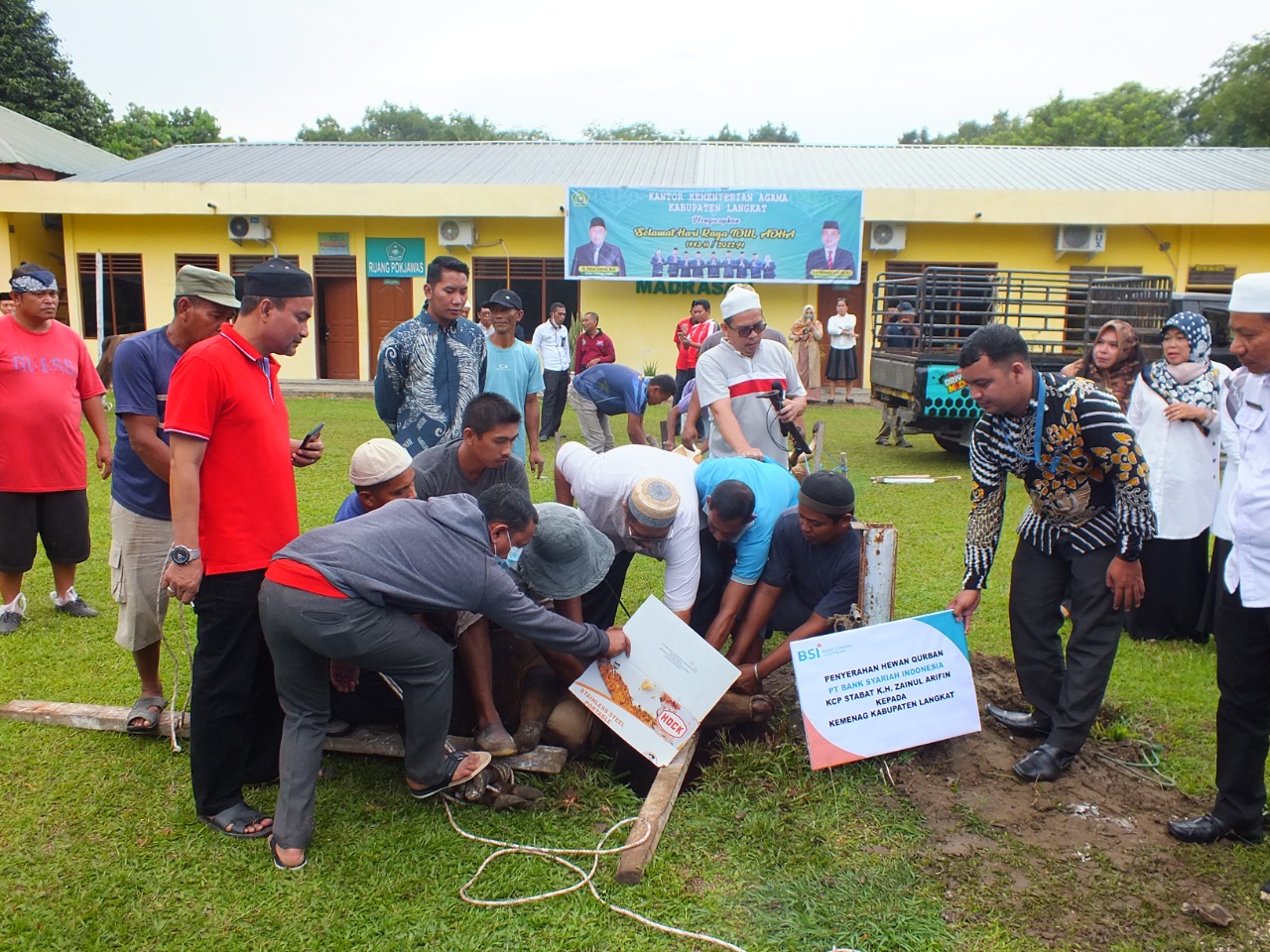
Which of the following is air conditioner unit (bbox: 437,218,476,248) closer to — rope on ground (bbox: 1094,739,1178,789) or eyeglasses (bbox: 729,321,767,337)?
eyeglasses (bbox: 729,321,767,337)

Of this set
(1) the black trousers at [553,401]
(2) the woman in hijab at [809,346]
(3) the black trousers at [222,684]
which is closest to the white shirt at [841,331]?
(2) the woman in hijab at [809,346]

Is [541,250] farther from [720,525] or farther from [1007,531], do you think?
[720,525]

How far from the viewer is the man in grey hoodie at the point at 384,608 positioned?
10.5ft

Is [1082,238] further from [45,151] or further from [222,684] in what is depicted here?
[45,151]

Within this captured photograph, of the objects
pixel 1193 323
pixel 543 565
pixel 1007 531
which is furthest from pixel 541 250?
pixel 543 565

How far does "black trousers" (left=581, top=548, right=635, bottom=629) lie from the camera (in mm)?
5023

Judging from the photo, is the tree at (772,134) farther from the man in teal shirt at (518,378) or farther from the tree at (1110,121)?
the man in teal shirt at (518,378)

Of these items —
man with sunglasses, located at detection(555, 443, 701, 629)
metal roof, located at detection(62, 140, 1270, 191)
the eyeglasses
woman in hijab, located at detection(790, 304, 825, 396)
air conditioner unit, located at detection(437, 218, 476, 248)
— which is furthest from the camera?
metal roof, located at detection(62, 140, 1270, 191)

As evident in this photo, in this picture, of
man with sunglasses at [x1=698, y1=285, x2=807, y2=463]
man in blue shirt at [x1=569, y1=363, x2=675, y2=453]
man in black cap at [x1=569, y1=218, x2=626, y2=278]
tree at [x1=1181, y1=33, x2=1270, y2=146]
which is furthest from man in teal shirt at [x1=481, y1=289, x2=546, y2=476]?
tree at [x1=1181, y1=33, x2=1270, y2=146]

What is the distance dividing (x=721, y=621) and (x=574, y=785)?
1037mm

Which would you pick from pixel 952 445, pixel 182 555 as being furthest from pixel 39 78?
pixel 182 555

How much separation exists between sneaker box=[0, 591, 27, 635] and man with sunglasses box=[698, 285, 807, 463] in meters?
4.16

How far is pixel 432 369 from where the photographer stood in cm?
507

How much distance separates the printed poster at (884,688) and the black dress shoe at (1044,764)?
252 millimetres
